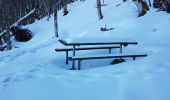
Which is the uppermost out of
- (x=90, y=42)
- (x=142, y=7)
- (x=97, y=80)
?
(x=142, y=7)

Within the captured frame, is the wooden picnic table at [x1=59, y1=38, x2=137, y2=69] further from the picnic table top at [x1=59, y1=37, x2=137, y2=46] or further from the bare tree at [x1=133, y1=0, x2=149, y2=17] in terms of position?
the bare tree at [x1=133, y1=0, x2=149, y2=17]

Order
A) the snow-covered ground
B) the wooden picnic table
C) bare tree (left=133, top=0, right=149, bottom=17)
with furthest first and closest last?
bare tree (left=133, top=0, right=149, bottom=17)
the wooden picnic table
the snow-covered ground

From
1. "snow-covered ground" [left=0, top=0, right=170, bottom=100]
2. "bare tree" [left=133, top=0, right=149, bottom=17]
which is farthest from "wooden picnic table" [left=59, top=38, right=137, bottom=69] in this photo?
"bare tree" [left=133, top=0, right=149, bottom=17]

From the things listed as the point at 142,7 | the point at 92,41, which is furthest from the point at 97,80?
the point at 142,7

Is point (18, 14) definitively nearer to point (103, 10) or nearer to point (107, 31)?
point (103, 10)

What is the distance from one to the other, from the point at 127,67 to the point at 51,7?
2061 centimetres

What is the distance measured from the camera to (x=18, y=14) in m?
30.5

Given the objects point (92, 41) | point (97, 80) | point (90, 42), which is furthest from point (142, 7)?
point (97, 80)

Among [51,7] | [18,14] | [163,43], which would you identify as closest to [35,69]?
[163,43]

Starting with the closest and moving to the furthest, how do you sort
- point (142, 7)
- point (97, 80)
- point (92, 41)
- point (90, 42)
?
point (97, 80) < point (90, 42) < point (92, 41) < point (142, 7)

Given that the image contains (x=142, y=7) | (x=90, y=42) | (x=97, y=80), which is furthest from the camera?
(x=142, y=7)

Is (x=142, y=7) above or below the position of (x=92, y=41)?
above

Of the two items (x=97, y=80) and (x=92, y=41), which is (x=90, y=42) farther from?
(x=97, y=80)

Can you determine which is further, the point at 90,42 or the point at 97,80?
the point at 90,42
